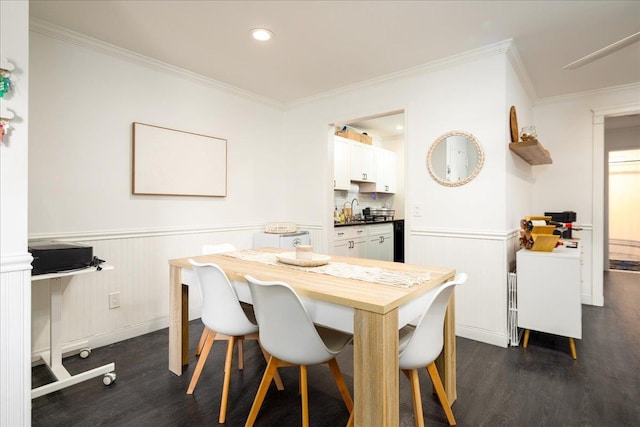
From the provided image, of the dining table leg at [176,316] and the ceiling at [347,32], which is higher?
the ceiling at [347,32]

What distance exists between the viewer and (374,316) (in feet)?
→ 4.06

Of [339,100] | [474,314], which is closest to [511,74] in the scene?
[339,100]

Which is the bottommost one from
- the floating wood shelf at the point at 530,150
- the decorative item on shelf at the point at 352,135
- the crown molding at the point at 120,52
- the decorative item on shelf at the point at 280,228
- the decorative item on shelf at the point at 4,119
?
the decorative item on shelf at the point at 280,228

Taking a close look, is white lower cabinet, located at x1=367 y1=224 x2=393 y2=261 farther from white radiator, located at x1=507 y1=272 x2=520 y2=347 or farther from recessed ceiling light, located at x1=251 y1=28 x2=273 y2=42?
recessed ceiling light, located at x1=251 y1=28 x2=273 y2=42

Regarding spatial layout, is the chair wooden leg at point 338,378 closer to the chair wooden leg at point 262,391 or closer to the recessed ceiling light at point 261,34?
→ the chair wooden leg at point 262,391

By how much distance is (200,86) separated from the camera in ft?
11.0

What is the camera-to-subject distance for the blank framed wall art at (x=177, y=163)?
2.89 metres

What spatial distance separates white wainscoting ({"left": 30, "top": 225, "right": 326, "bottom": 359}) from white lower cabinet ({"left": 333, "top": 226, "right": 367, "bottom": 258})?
162 centimetres


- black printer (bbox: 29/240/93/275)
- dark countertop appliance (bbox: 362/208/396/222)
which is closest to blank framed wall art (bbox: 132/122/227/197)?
black printer (bbox: 29/240/93/275)

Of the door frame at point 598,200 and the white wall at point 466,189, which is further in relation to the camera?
the door frame at point 598,200

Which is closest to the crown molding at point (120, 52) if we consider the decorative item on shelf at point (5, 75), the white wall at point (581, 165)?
the decorative item on shelf at point (5, 75)

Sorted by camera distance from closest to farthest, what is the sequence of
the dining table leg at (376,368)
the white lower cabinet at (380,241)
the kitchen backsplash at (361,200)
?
the dining table leg at (376,368) < the white lower cabinet at (380,241) < the kitchen backsplash at (361,200)

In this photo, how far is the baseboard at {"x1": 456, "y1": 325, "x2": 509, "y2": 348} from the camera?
8.93ft

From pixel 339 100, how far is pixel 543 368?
3.08 m
